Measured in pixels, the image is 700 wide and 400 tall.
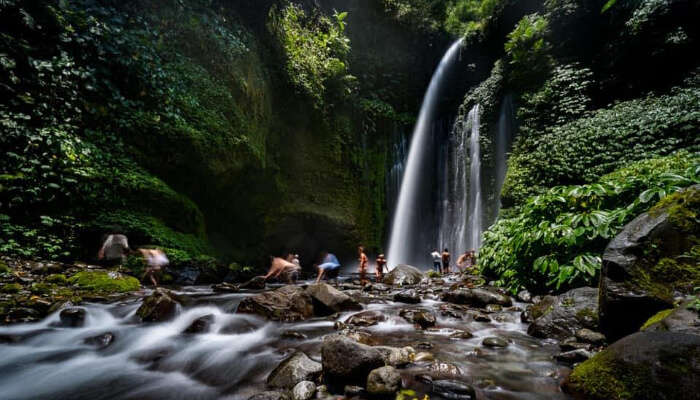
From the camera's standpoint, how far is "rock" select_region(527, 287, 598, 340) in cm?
372

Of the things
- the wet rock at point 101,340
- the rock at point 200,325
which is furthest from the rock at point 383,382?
the wet rock at point 101,340

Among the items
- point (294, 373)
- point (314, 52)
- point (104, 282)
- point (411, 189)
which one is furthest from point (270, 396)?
point (411, 189)

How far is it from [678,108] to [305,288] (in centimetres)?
1224

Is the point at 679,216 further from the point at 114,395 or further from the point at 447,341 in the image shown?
the point at 114,395

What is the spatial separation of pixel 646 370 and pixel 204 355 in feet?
14.1

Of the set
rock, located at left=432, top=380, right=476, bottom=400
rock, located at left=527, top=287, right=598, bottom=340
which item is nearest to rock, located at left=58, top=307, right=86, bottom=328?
rock, located at left=432, top=380, right=476, bottom=400

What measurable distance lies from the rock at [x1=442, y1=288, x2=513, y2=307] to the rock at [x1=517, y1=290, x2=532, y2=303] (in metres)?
0.31

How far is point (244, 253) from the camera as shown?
12.7 metres

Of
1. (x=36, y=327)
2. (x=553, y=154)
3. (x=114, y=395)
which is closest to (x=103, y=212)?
(x=36, y=327)

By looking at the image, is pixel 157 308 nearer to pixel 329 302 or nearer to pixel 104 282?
pixel 104 282

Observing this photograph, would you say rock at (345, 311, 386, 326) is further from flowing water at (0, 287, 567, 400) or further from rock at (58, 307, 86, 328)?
rock at (58, 307, 86, 328)

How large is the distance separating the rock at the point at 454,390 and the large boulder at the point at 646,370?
82 cm

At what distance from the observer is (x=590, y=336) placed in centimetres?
335

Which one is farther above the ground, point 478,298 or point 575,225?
point 575,225
